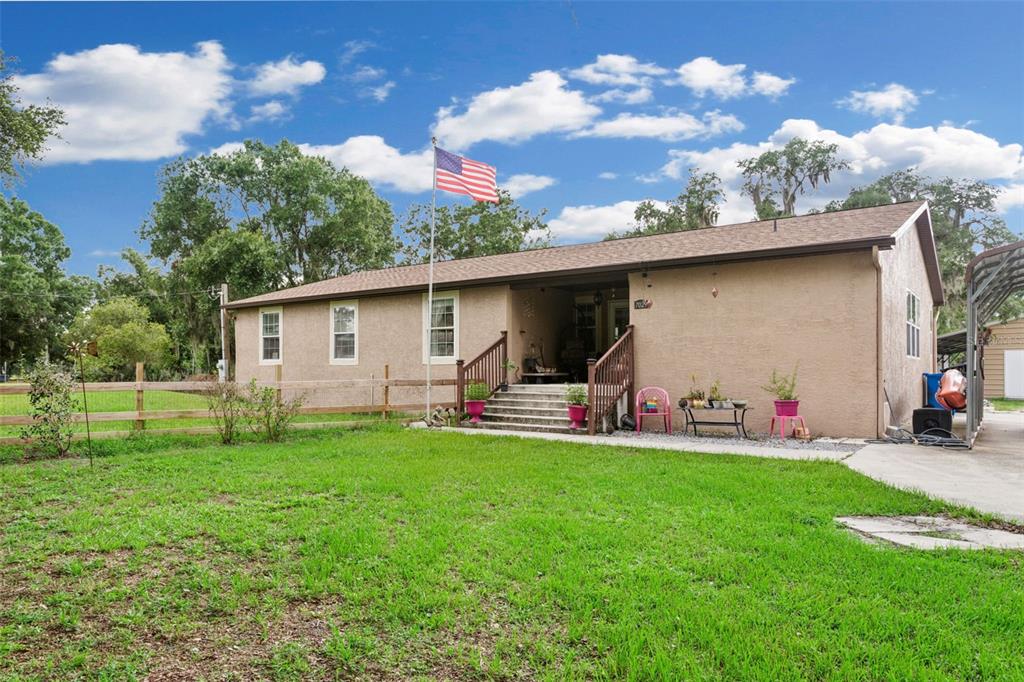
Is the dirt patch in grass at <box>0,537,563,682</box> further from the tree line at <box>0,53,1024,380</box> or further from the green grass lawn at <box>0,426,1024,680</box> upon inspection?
the tree line at <box>0,53,1024,380</box>

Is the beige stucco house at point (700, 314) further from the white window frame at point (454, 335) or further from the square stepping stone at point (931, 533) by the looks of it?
the square stepping stone at point (931, 533)

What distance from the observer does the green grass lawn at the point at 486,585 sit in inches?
106

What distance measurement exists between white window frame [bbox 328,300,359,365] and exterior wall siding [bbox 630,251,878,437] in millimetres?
7424

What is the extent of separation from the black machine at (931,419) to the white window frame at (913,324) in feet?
10.7

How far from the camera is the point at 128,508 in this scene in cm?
506

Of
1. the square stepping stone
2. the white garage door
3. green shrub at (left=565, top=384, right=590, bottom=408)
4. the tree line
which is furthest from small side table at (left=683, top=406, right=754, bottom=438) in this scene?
the tree line

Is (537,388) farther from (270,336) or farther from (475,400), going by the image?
(270,336)

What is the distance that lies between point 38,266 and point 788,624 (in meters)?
38.3

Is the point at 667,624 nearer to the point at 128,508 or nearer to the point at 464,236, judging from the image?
the point at 128,508

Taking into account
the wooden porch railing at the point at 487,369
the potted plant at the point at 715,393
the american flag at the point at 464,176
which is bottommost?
the potted plant at the point at 715,393

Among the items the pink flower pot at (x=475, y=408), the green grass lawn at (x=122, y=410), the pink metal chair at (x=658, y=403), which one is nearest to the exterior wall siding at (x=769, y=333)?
the pink metal chair at (x=658, y=403)

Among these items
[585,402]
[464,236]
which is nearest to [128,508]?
[585,402]

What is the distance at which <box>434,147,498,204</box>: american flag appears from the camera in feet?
37.8

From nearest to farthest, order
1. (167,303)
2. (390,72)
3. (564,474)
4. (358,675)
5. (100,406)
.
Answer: (358,675), (564,474), (100,406), (390,72), (167,303)
